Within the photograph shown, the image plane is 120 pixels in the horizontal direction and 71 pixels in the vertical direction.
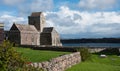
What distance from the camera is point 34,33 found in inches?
3925

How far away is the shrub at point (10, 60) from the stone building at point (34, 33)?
7479cm

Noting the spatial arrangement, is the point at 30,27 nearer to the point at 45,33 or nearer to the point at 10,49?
the point at 45,33

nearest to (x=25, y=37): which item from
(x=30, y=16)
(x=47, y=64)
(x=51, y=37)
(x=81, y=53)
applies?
(x=51, y=37)

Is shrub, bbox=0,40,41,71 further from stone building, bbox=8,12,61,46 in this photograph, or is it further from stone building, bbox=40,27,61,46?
stone building, bbox=40,27,61,46

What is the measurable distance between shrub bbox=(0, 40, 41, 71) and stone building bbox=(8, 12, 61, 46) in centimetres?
7479

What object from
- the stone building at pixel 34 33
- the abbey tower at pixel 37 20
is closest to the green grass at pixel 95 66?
the stone building at pixel 34 33

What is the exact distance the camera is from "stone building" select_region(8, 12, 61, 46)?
90.5 metres

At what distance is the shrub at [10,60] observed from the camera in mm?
13578

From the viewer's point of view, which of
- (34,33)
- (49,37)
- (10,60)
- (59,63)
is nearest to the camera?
(10,60)

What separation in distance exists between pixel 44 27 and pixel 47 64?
92.7 meters

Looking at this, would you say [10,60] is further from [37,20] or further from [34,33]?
[37,20]

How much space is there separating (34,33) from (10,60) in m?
85.9

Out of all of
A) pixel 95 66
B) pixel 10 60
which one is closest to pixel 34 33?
pixel 95 66

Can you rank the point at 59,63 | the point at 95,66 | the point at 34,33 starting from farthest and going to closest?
the point at 34,33, the point at 95,66, the point at 59,63
